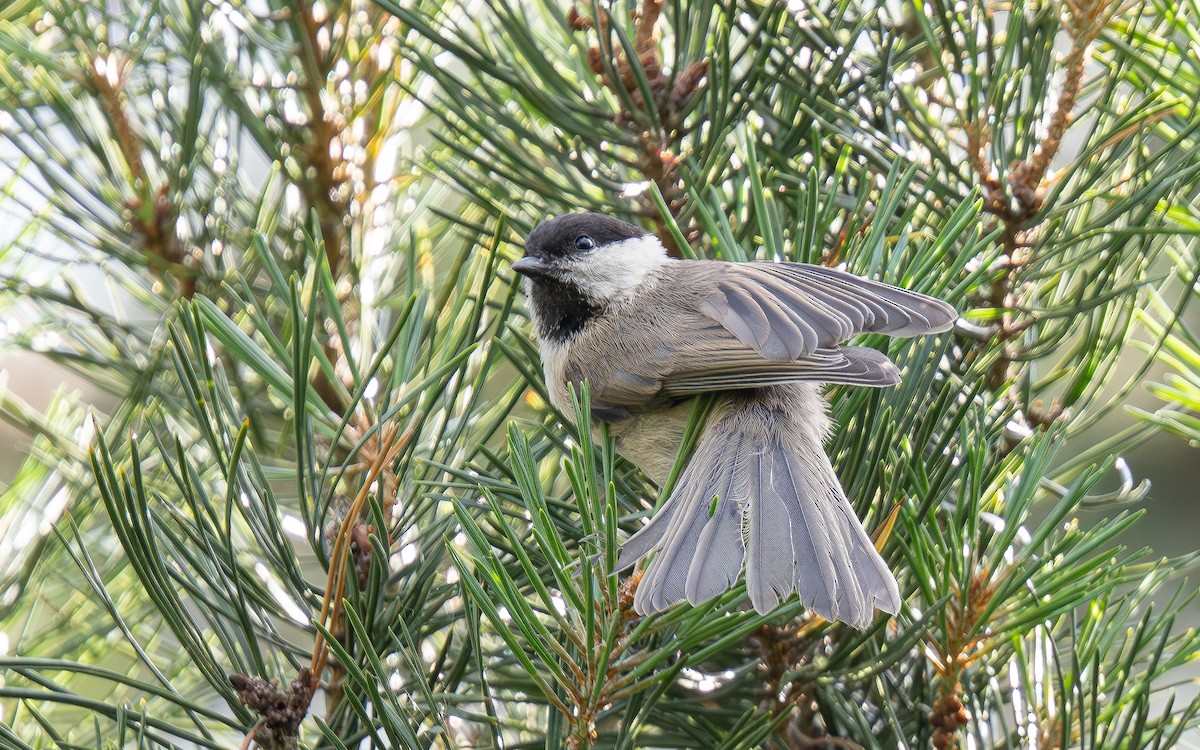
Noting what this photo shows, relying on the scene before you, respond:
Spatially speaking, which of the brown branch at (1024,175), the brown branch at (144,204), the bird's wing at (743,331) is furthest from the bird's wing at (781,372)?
the brown branch at (144,204)

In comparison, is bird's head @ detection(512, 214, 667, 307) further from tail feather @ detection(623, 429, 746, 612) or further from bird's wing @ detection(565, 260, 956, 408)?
tail feather @ detection(623, 429, 746, 612)

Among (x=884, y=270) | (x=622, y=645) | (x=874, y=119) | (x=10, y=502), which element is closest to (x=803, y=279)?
(x=884, y=270)

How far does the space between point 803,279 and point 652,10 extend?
0.47 m

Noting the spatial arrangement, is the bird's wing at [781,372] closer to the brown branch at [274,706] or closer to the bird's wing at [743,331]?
the bird's wing at [743,331]

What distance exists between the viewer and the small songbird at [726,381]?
3.94 ft

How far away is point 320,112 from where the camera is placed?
73.9 inches

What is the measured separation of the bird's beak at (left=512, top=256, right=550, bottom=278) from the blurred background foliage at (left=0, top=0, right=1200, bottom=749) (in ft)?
0.22

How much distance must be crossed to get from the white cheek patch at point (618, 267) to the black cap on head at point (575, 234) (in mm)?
26

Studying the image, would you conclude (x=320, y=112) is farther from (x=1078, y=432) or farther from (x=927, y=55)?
(x=1078, y=432)

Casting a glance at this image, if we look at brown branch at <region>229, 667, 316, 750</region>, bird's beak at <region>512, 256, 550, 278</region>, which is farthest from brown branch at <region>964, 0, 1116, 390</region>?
brown branch at <region>229, 667, 316, 750</region>

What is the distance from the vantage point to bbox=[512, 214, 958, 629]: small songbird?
3.94 feet

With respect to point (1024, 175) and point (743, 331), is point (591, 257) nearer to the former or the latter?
point (743, 331)

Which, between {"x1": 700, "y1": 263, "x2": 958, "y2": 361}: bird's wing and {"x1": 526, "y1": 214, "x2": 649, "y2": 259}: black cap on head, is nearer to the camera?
{"x1": 700, "y1": 263, "x2": 958, "y2": 361}: bird's wing

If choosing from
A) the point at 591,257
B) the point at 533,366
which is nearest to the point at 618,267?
the point at 591,257
